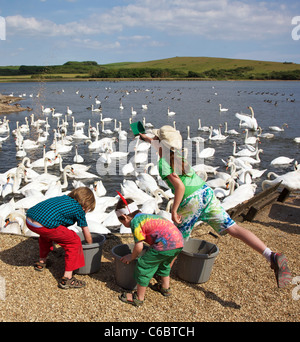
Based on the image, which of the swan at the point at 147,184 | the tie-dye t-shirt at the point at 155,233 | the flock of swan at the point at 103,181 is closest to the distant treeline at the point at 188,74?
the flock of swan at the point at 103,181

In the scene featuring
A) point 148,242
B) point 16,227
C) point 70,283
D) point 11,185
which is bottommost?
point 11,185

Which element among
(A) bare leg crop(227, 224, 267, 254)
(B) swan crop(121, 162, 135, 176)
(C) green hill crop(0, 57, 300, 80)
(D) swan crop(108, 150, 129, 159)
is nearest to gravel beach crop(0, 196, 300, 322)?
(A) bare leg crop(227, 224, 267, 254)

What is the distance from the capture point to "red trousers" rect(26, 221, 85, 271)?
440 centimetres

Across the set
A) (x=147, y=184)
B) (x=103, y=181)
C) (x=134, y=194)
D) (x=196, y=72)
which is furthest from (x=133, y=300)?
(x=196, y=72)

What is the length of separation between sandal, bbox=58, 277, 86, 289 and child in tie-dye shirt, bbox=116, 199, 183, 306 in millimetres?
572

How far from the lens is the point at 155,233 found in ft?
13.4

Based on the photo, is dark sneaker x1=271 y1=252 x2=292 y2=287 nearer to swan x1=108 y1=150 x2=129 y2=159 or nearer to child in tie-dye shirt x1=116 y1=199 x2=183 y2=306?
child in tie-dye shirt x1=116 y1=199 x2=183 y2=306

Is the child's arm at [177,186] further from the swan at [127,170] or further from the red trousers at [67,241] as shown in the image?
the swan at [127,170]

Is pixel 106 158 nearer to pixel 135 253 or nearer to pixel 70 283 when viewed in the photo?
pixel 70 283

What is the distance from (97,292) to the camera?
4465 millimetres

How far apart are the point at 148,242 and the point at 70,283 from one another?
1172 mm

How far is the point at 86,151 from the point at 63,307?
1548 cm

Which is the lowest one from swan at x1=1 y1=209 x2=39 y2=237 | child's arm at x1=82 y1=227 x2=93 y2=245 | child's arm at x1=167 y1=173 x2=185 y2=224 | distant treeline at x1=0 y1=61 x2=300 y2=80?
swan at x1=1 y1=209 x2=39 y2=237

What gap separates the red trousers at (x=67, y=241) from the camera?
440cm
